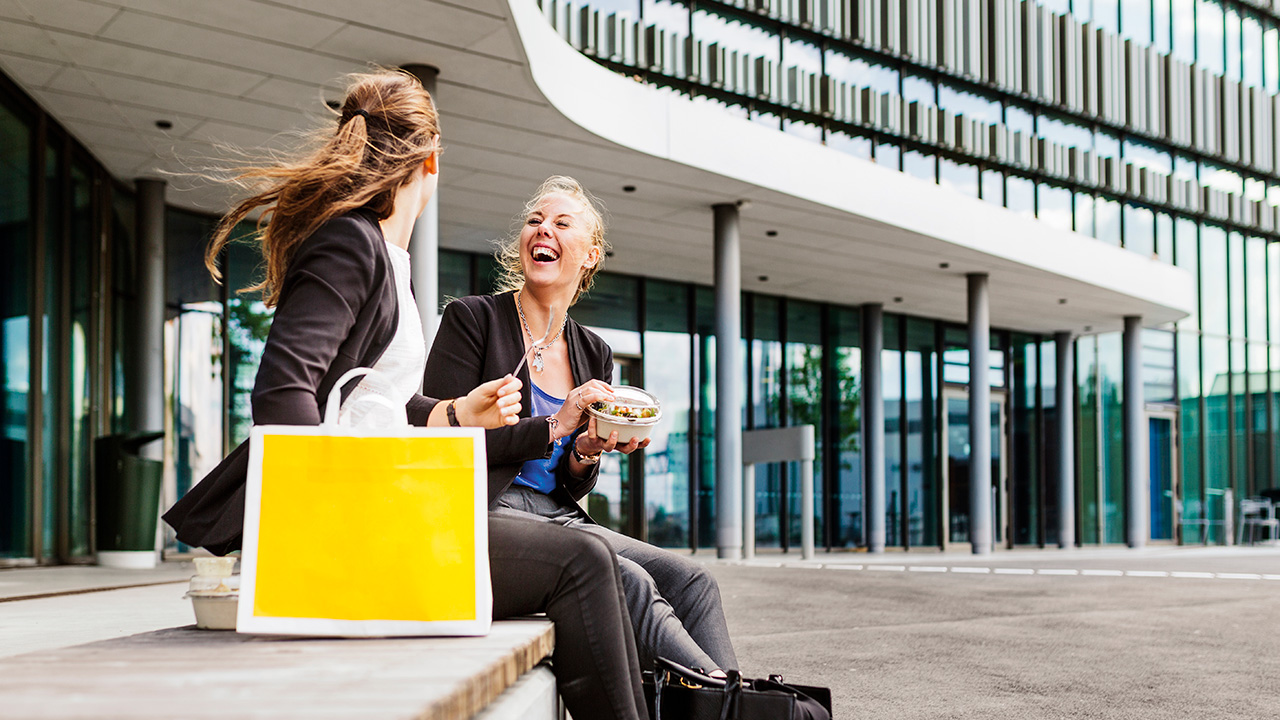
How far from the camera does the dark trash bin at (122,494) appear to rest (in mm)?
9312

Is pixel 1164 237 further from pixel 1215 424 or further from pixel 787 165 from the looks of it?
pixel 787 165

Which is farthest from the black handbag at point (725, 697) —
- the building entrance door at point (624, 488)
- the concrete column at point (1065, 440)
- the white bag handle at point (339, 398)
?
the concrete column at point (1065, 440)

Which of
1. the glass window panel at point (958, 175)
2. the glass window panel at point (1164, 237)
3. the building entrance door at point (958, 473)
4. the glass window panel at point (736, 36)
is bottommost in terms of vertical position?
the building entrance door at point (958, 473)

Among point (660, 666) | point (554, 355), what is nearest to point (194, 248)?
point (554, 355)

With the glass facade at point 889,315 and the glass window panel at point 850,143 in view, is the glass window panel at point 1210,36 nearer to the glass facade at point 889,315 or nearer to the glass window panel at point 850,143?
the glass facade at point 889,315

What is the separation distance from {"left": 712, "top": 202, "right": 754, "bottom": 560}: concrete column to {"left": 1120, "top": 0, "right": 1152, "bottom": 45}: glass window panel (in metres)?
12.6

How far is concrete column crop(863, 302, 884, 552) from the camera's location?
17.6 meters

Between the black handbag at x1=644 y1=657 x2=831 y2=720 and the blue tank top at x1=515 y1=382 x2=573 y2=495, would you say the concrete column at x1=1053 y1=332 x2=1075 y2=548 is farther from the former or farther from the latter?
the black handbag at x1=644 y1=657 x2=831 y2=720

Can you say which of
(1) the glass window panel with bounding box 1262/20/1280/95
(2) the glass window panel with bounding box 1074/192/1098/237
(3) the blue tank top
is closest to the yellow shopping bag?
(3) the blue tank top

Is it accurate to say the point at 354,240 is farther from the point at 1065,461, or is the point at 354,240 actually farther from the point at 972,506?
the point at 1065,461

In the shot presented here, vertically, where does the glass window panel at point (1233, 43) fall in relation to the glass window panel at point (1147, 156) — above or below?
above

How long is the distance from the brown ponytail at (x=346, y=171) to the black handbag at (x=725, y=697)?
1.10 m

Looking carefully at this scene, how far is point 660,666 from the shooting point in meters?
2.31

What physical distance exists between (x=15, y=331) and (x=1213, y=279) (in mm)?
21731
